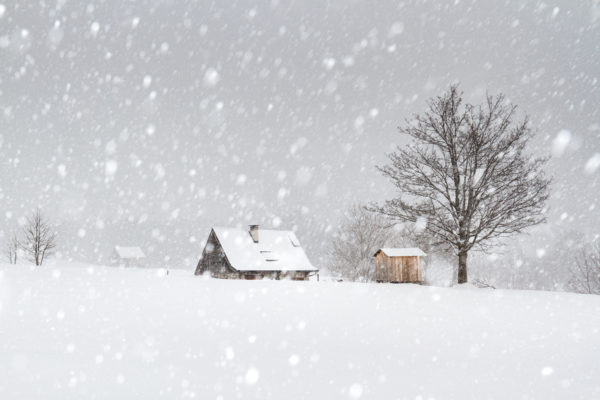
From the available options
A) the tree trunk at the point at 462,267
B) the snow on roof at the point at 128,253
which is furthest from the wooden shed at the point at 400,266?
the snow on roof at the point at 128,253

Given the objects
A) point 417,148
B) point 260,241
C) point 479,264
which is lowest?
point 479,264

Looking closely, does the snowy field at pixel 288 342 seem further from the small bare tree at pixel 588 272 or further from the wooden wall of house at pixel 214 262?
the small bare tree at pixel 588 272

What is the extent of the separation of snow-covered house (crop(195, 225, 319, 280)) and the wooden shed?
44.1 feet

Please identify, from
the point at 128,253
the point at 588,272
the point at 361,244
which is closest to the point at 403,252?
the point at 361,244

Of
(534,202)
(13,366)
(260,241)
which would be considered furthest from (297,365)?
(260,241)

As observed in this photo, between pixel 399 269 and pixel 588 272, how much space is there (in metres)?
32.7

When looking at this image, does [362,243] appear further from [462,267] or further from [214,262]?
[462,267]

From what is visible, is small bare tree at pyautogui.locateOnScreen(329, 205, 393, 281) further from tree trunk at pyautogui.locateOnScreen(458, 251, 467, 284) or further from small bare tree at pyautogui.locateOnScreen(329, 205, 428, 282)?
tree trunk at pyautogui.locateOnScreen(458, 251, 467, 284)

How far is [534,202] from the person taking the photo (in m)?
15.1

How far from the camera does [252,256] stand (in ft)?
117

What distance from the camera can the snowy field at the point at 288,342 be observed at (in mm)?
7598

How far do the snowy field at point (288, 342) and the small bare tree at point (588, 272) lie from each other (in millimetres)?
Result: 32888

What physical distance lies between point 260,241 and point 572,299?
26.9 m

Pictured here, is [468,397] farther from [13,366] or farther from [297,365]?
[13,366]
